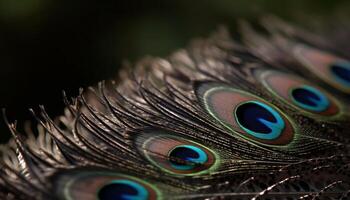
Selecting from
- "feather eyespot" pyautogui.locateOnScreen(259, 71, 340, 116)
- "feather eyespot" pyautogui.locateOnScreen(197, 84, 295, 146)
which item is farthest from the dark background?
"feather eyespot" pyautogui.locateOnScreen(197, 84, 295, 146)

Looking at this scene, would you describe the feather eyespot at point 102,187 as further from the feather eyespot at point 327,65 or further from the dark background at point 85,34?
the dark background at point 85,34

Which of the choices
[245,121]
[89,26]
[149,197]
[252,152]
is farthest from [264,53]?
[89,26]

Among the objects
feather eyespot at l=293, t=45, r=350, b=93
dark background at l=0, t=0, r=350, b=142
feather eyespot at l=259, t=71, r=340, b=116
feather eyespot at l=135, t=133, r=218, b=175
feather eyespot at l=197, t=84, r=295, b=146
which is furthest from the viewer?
dark background at l=0, t=0, r=350, b=142

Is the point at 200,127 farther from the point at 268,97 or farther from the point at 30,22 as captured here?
the point at 30,22

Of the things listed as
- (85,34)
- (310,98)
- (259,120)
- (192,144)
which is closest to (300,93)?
(310,98)

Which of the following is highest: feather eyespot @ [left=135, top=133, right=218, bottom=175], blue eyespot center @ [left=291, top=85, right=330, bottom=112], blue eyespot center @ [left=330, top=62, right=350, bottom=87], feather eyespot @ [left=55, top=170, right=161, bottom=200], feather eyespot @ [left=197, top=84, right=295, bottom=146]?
blue eyespot center @ [left=330, top=62, right=350, bottom=87]

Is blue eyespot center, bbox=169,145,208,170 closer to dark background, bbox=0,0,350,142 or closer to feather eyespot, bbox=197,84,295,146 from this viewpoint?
feather eyespot, bbox=197,84,295,146

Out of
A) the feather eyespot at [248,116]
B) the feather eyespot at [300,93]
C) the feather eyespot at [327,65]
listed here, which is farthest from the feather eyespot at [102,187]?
the feather eyespot at [327,65]
